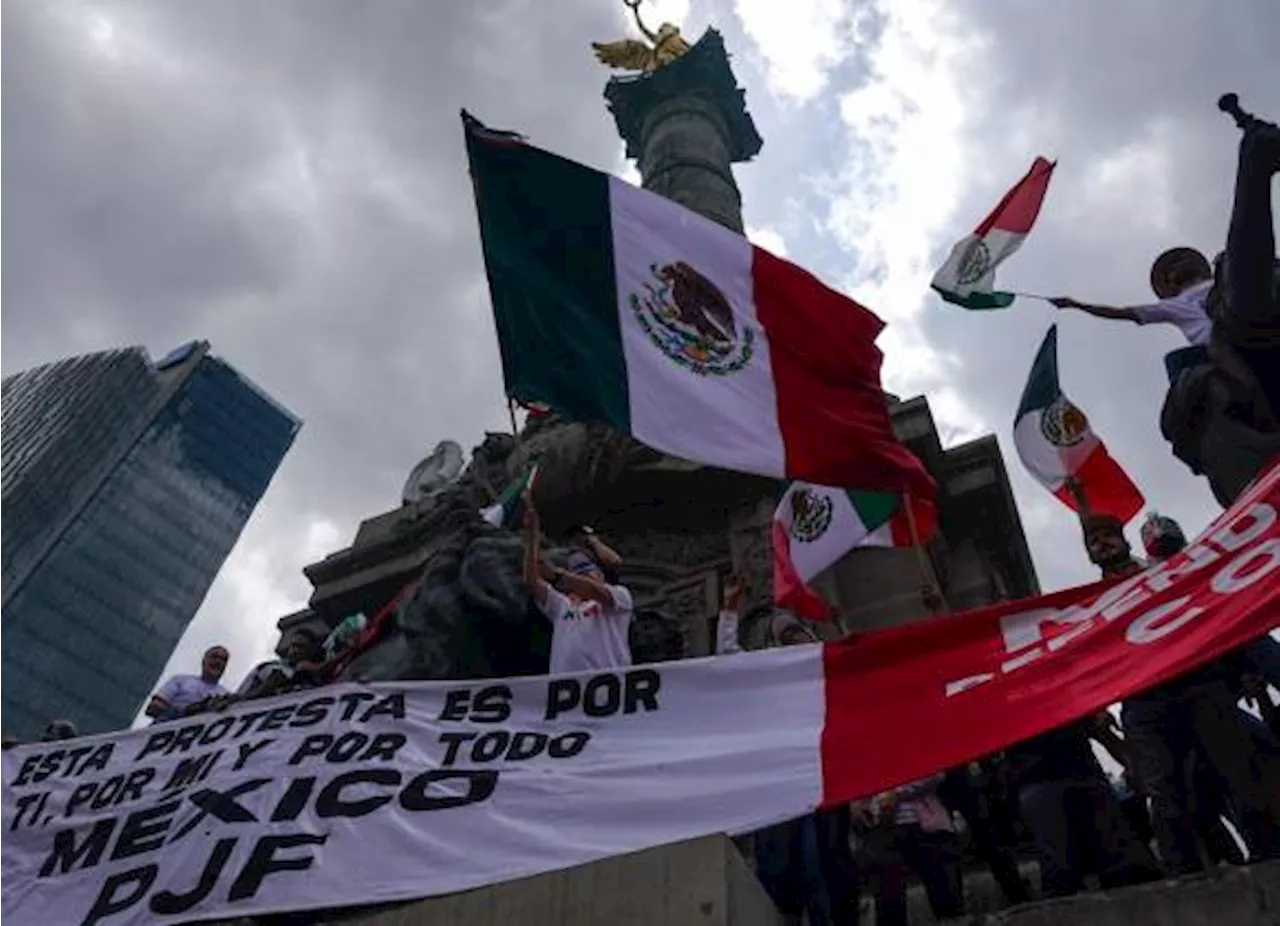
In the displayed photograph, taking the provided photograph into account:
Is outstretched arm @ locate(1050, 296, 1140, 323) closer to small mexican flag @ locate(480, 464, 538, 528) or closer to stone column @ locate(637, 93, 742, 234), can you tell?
small mexican flag @ locate(480, 464, 538, 528)

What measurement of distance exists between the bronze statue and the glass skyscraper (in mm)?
73490

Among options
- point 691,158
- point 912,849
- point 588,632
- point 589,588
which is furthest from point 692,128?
point 912,849

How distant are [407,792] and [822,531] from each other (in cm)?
557

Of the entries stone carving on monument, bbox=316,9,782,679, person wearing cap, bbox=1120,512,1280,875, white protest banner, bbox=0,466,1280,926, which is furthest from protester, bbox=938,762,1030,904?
stone carving on monument, bbox=316,9,782,679

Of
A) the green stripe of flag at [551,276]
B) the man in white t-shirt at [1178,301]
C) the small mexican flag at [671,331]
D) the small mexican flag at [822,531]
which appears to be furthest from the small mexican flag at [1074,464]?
the green stripe of flag at [551,276]

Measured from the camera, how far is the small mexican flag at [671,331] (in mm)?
8258

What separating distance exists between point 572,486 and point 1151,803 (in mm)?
8684

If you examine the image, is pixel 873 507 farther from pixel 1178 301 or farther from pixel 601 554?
pixel 1178 301

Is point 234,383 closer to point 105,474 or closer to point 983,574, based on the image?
point 105,474

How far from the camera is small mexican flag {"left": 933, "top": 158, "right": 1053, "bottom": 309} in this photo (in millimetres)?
9445

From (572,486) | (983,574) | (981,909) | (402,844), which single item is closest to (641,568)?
(572,486)

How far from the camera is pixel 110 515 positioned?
10400 centimetres

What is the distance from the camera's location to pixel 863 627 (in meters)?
11.6

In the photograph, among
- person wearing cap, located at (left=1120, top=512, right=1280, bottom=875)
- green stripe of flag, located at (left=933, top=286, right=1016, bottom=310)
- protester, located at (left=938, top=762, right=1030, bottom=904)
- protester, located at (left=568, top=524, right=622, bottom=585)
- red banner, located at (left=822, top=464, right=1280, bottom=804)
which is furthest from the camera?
green stripe of flag, located at (left=933, top=286, right=1016, bottom=310)
